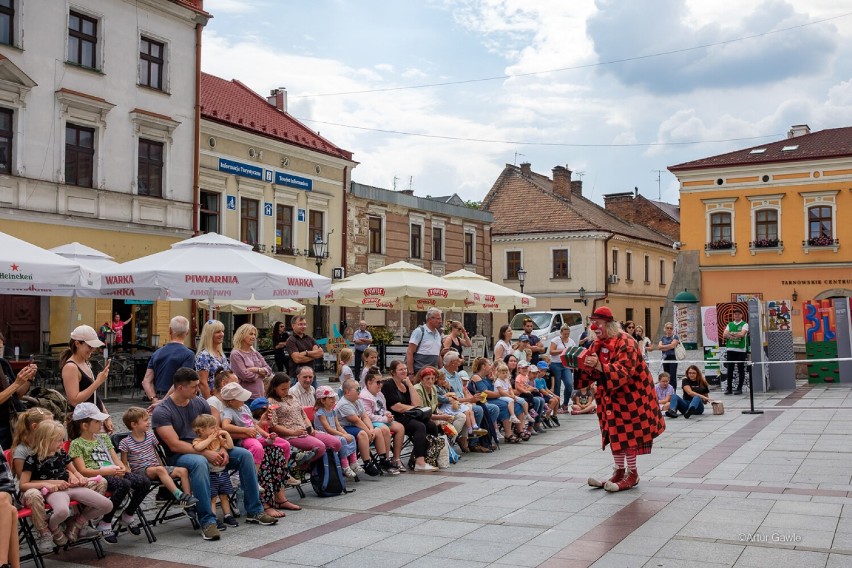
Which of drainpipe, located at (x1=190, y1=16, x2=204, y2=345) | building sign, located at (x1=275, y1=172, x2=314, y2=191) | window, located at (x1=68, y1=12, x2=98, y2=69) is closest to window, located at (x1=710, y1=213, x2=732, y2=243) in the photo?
building sign, located at (x1=275, y1=172, x2=314, y2=191)

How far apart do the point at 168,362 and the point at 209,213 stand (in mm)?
17425

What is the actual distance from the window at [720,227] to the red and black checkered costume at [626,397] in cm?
3257

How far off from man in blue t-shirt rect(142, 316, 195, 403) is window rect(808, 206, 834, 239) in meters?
34.1

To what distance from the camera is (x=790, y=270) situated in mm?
37969

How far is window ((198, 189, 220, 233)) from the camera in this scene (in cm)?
2606

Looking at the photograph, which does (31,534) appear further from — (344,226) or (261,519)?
(344,226)

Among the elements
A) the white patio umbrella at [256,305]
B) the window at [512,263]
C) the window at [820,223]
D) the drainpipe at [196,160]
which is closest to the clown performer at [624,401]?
the white patio umbrella at [256,305]

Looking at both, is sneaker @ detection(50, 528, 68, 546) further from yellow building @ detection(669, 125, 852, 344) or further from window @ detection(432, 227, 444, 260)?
yellow building @ detection(669, 125, 852, 344)

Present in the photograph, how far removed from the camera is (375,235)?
111 feet

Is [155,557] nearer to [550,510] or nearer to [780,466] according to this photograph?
[550,510]

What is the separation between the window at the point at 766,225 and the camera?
3816cm

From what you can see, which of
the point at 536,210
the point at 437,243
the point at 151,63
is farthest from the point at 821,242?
the point at 151,63

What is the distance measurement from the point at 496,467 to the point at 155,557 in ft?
16.3

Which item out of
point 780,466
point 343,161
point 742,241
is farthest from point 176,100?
point 742,241
